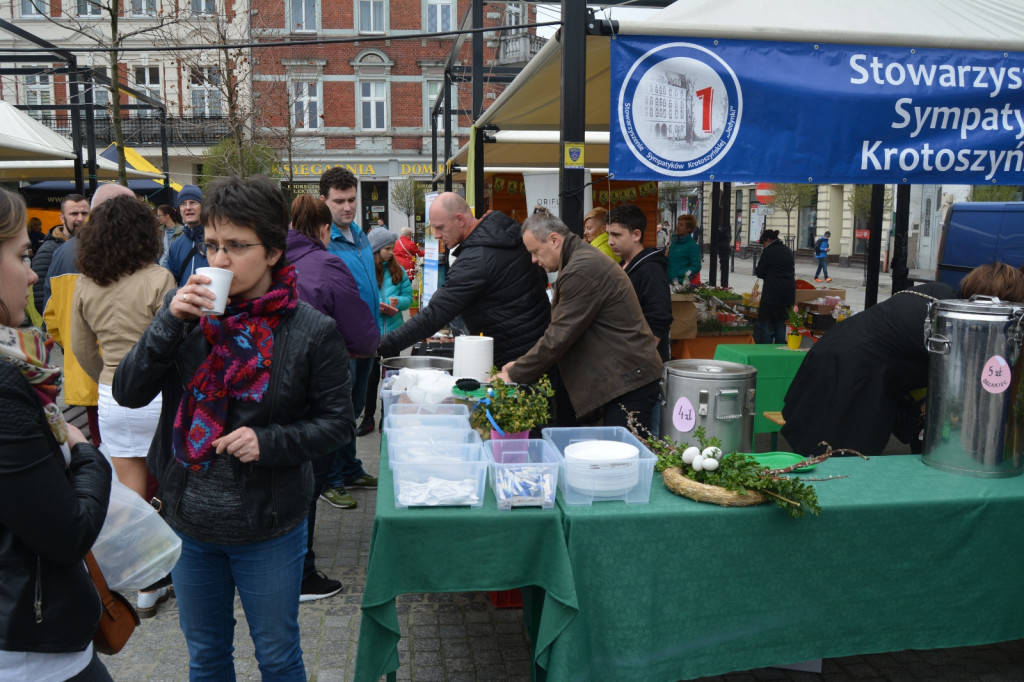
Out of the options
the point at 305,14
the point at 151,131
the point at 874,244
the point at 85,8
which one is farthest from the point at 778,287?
the point at 151,131

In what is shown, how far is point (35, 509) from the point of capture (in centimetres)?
153

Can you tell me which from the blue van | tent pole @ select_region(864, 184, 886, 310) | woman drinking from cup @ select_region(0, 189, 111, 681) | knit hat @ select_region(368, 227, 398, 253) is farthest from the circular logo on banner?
the blue van

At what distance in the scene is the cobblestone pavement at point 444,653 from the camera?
3336 mm

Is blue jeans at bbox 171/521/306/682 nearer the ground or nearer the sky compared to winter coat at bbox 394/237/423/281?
nearer the ground

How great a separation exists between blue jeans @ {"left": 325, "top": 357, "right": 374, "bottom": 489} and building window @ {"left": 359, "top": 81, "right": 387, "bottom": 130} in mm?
30809

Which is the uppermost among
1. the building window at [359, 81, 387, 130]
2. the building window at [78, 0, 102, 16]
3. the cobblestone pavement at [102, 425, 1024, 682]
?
the building window at [359, 81, 387, 130]

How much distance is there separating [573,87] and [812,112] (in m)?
1.14

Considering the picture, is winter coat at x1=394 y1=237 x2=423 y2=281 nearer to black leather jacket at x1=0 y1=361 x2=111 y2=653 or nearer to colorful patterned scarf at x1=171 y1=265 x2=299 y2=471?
colorful patterned scarf at x1=171 y1=265 x2=299 y2=471

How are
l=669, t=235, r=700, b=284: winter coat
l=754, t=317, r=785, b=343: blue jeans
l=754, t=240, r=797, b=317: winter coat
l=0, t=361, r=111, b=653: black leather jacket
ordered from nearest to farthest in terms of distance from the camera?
l=0, t=361, r=111, b=653: black leather jacket, l=754, t=240, r=797, b=317: winter coat, l=754, t=317, r=785, b=343: blue jeans, l=669, t=235, r=700, b=284: winter coat

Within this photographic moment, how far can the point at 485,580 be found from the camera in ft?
8.75

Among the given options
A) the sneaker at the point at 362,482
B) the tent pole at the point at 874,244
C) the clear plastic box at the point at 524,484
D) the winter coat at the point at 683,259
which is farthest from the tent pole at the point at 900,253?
the clear plastic box at the point at 524,484

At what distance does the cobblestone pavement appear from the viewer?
334 cm

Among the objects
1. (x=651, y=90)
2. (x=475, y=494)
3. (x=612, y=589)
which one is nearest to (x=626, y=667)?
(x=612, y=589)

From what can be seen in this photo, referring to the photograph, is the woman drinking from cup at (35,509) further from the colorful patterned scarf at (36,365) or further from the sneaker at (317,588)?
the sneaker at (317,588)
